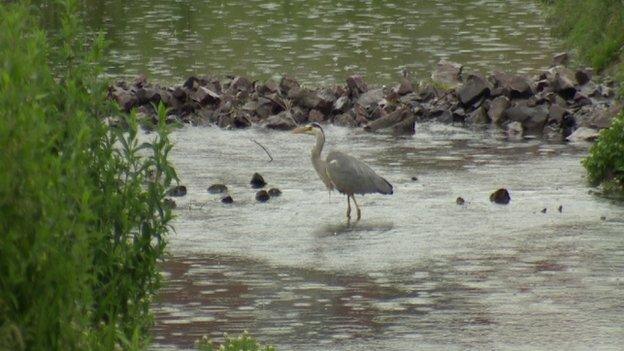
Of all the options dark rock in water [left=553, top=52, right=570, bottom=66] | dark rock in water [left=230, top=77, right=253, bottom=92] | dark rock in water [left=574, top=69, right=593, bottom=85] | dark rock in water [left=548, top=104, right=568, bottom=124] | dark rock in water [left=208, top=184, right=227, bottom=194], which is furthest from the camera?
dark rock in water [left=553, top=52, right=570, bottom=66]

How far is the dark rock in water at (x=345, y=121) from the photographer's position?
28.0 metres

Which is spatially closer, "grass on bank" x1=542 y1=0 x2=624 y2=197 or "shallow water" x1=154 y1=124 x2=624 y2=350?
"shallow water" x1=154 y1=124 x2=624 y2=350

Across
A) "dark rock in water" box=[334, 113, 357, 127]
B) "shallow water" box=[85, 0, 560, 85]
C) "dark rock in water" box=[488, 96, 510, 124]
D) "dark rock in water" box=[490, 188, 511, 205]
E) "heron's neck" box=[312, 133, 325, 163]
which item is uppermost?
"heron's neck" box=[312, 133, 325, 163]

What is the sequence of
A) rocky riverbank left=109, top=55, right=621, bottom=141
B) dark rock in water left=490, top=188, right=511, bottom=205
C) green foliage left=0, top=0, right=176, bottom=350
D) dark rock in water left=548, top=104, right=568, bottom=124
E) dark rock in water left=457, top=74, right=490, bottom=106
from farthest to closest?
dark rock in water left=457, top=74, right=490, bottom=106 < rocky riverbank left=109, top=55, right=621, bottom=141 < dark rock in water left=548, top=104, right=568, bottom=124 < dark rock in water left=490, top=188, right=511, bottom=205 < green foliage left=0, top=0, right=176, bottom=350

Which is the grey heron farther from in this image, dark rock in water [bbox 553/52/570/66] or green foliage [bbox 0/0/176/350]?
dark rock in water [bbox 553/52/570/66]

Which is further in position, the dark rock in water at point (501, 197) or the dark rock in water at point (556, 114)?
the dark rock in water at point (556, 114)

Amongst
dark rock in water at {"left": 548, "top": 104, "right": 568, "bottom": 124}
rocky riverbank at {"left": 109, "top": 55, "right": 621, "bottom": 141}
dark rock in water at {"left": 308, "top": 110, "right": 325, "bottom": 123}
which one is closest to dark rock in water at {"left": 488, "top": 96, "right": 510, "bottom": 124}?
rocky riverbank at {"left": 109, "top": 55, "right": 621, "bottom": 141}

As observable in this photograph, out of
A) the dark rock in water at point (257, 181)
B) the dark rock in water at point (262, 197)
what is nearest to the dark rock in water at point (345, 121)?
the dark rock in water at point (257, 181)

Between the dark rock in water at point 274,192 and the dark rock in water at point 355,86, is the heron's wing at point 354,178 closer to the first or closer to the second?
the dark rock in water at point 274,192

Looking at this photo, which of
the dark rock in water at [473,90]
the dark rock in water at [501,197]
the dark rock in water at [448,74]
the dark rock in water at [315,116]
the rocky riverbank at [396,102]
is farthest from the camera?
the dark rock in water at [448,74]

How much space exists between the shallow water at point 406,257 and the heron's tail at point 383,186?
0.33 meters

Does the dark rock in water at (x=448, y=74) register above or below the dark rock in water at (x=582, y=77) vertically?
below

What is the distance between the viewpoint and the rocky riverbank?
27.0 m

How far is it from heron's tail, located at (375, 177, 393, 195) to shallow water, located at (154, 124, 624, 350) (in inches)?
13.1
